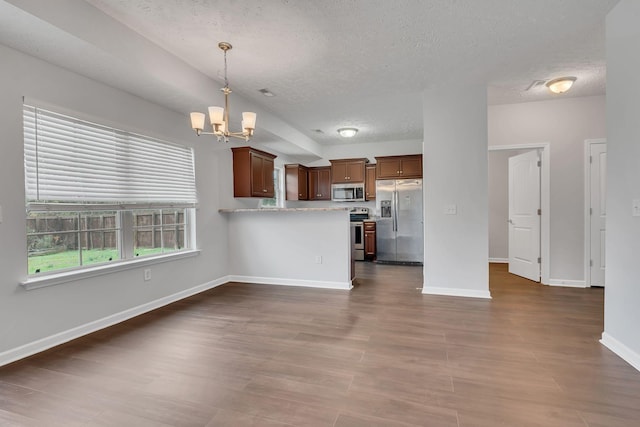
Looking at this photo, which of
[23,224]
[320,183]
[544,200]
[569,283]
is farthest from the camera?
[320,183]

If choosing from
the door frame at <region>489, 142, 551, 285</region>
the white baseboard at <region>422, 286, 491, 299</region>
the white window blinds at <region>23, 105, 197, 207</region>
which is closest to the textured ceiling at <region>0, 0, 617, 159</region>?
the white window blinds at <region>23, 105, 197, 207</region>

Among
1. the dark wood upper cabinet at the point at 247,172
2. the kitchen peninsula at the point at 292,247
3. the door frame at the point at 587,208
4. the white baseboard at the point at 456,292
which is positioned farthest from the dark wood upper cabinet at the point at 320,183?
the door frame at the point at 587,208

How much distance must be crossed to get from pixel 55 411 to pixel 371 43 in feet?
11.5

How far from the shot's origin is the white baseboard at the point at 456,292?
12.4ft

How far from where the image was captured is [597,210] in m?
4.16

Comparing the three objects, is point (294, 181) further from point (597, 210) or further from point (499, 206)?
point (597, 210)

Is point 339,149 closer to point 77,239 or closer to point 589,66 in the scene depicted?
point 589,66

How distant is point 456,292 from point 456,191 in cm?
128

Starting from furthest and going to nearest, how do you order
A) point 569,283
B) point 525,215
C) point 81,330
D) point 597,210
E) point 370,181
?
point 370,181, point 525,215, point 569,283, point 597,210, point 81,330

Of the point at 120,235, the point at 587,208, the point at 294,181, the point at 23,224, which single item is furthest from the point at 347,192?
the point at 23,224

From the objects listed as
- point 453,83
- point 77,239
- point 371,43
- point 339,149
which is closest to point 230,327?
point 77,239

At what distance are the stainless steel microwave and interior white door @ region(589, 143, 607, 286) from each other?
3.96 metres

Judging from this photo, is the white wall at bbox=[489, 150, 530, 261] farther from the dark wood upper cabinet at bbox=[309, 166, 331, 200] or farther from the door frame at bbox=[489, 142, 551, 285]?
the dark wood upper cabinet at bbox=[309, 166, 331, 200]

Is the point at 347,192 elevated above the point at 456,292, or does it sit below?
above
